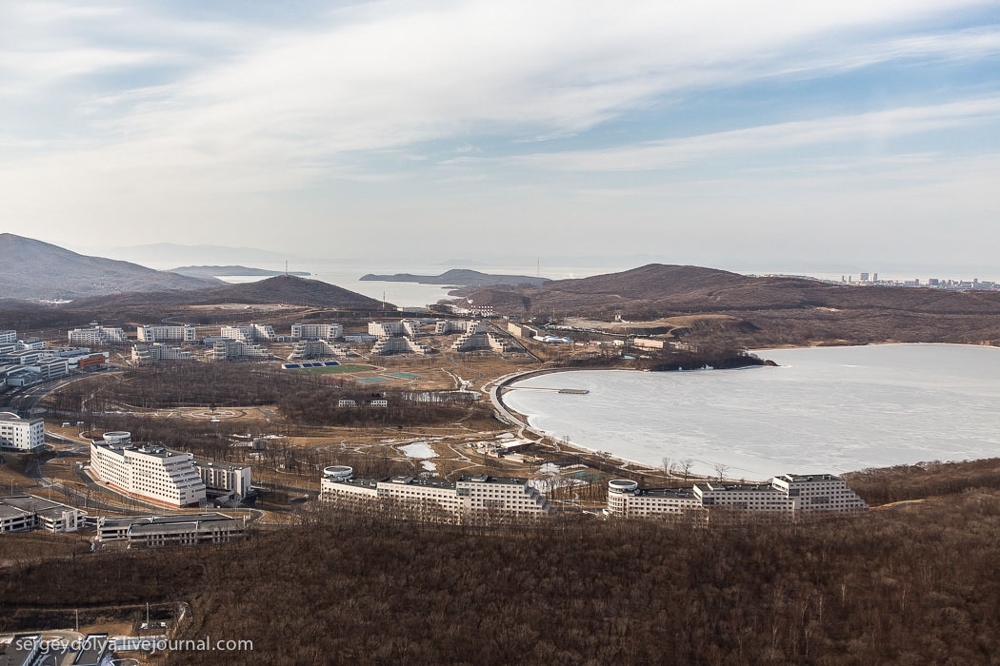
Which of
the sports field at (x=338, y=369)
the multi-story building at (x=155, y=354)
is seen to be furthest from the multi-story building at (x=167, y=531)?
the multi-story building at (x=155, y=354)

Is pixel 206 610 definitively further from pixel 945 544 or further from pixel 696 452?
pixel 696 452

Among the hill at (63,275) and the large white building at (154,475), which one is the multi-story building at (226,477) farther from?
the hill at (63,275)

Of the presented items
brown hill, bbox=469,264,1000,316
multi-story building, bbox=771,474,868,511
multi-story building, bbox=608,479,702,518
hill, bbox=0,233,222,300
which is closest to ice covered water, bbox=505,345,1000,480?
multi-story building, bbox=771,474,868,511

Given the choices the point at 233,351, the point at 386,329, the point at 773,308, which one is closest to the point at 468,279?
the point at 773,308

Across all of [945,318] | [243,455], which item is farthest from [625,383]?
[945,318]

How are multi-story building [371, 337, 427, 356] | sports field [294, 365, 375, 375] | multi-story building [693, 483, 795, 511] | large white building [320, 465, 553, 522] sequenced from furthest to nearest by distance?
multi-story building [371, 337, 427, 356] < sports field [294, 365, 375, 375] < multi-story building [693, 483, 795, 511] < large white building [320, 465, 553, 522]

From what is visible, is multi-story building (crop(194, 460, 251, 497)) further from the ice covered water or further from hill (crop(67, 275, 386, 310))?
hill (crop(67, 275, 386, 310))

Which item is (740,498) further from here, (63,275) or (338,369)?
(63,275)
